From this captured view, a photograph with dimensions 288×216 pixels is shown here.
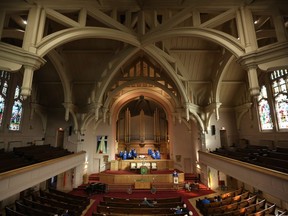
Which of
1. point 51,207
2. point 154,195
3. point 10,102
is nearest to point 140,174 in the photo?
point 154,195

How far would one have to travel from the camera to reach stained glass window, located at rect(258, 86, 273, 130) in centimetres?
1011

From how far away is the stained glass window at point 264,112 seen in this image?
1011 centimetres

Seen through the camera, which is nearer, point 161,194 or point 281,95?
point 281,95

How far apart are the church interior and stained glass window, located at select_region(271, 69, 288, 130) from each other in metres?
0.06

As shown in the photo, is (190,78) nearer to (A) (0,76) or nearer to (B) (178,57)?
(B) (178,57)

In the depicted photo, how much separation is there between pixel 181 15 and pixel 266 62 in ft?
11.0

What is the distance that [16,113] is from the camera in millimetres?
10297

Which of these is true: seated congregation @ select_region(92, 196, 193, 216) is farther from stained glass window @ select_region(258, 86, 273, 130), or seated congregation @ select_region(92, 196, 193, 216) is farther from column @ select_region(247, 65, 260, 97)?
stained glass window @ select_region(258, 86, 273, 130)

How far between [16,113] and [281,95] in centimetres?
1670

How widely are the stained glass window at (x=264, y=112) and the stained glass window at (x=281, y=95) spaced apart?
0.66 meters

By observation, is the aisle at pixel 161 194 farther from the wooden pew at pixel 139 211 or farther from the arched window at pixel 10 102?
the arched window at pixel 10 102

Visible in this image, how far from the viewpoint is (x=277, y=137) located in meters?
9.36

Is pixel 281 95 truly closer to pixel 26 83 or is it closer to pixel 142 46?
pixel 142 46

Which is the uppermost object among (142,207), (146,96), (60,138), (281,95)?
(146,96)
